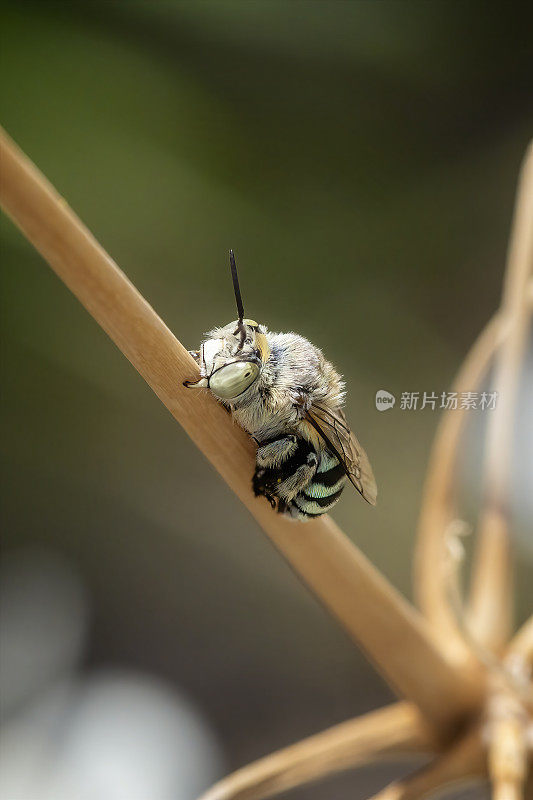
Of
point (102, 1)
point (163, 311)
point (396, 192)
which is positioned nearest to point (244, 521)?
point (163, 311)

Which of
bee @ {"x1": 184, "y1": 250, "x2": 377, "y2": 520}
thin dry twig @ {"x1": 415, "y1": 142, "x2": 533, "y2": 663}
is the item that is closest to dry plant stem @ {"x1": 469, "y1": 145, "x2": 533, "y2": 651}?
thin dry twig @ {"x1": 415, "y1": 142, "x2": 533, "y2": 663}

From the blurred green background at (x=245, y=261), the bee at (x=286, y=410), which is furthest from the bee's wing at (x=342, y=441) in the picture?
the blurred green background at (x=245, y=261)

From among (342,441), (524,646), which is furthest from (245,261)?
(524,646)

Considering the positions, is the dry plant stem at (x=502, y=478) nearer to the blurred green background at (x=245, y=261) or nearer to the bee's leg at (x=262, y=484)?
the blurred green background at (x=245, y=261)

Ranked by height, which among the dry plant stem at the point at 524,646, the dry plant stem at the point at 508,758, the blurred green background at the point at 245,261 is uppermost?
the blurred green background at the point at 245,261

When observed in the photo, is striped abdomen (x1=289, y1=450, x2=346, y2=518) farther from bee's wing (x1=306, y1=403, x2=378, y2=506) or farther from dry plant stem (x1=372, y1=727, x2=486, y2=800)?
dry plant stem (x1=372, y1=727, x2=486, y2=800)

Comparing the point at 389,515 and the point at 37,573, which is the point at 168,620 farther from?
the point at 389,515
